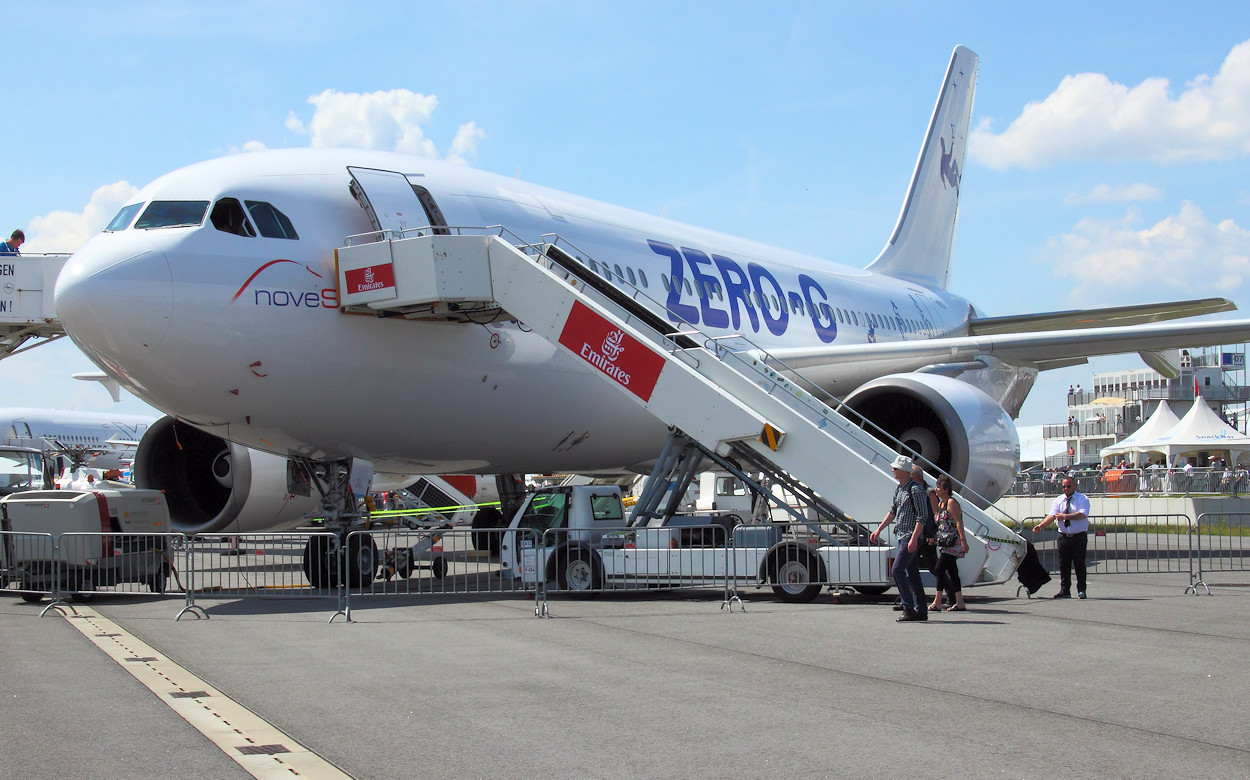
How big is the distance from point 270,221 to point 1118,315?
42.1 feet

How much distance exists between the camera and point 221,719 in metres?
5.13

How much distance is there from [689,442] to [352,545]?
3182mm

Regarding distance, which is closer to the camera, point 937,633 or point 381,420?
point 937,633

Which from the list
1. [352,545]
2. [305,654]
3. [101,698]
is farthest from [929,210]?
[101,698]

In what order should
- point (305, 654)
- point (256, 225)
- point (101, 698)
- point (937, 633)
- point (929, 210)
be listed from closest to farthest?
point (101, 698)
point (305, 654)
point (937, 633)
point (256, 225)
point (929, 210)

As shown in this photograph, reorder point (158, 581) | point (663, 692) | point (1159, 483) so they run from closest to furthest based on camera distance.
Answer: point (663, 692)
point (158, 581)
point (1159, 483)

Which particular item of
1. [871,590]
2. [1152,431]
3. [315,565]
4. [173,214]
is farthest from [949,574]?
[1152,431]

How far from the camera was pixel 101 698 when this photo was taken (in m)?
5.63

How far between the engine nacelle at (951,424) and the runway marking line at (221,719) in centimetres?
810

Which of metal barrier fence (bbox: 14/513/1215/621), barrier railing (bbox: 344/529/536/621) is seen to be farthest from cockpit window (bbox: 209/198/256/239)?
barrier railing (bbox: 344/529/536/621)

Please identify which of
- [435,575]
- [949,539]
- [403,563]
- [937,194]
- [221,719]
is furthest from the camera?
[937,194]

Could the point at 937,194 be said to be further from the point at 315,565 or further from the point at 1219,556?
the point at 315,565

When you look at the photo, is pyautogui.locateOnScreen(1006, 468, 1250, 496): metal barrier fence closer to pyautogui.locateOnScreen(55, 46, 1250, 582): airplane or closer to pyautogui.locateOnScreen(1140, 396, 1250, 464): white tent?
pyautogui.locateOnScreen(1140, 396, 1250, 464): white tent

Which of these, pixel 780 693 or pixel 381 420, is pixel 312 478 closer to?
pixel 381 420
